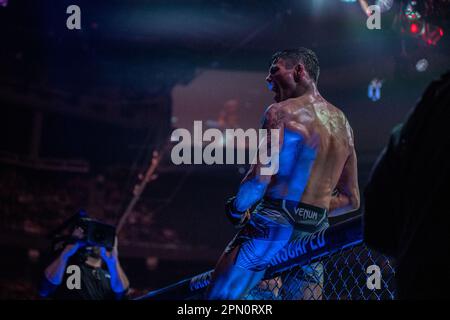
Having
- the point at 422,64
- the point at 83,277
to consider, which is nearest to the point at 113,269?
the point at 83,277

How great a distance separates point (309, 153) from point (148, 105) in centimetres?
1542

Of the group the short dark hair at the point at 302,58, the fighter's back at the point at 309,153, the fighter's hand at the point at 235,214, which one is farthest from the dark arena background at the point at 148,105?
the fighter's hand at the point at 235,214

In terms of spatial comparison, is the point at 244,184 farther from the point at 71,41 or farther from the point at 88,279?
the point at 71,41

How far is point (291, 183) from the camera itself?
94.7 inches

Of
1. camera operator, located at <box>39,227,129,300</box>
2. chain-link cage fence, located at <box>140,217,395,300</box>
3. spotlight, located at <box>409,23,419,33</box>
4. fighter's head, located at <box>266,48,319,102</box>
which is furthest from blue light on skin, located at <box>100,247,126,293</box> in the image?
spotlight, located at <box>409,23,419,33</box>

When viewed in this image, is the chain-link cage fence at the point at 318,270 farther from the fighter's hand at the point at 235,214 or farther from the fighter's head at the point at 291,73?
the fighter's head at the point at 291,73

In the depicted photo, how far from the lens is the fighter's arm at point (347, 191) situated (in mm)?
2607

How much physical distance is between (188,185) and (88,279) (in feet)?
43.6

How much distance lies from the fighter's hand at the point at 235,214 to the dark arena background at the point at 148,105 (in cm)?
1007

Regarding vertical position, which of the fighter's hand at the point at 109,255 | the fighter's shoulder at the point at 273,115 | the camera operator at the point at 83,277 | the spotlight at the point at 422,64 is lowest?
the camera operator at the point at 83,277

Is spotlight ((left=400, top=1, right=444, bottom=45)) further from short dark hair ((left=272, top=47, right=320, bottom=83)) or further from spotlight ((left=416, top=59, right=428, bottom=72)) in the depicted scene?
short dark hair ((left=272, top=47, right=320, bottom=83))

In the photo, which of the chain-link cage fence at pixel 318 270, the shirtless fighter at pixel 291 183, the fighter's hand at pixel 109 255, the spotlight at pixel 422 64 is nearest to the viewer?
the chain-link cage fence at pixel 318 270

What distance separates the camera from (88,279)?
13.9 ft
